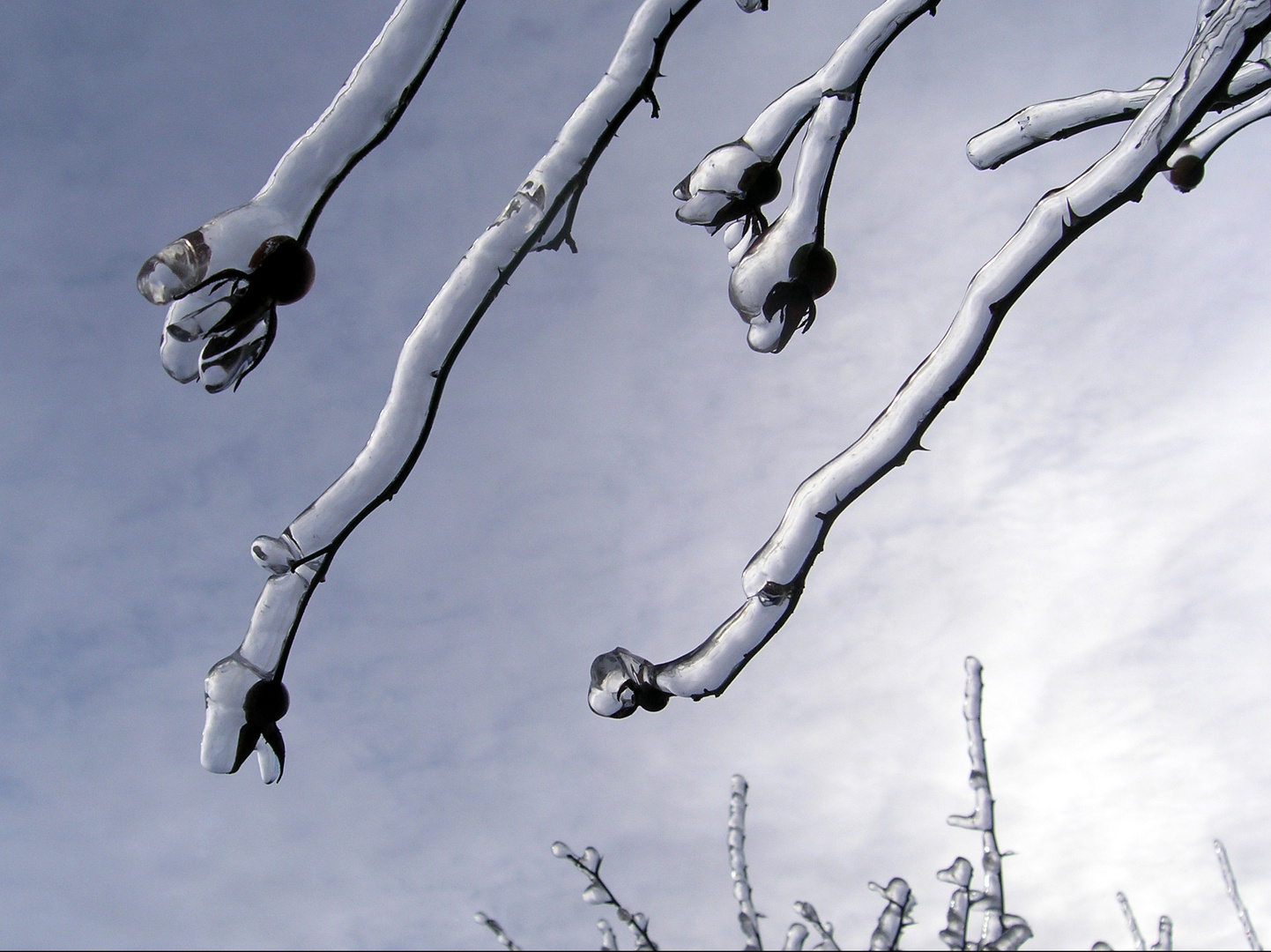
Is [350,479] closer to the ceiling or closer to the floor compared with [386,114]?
closer to the floor

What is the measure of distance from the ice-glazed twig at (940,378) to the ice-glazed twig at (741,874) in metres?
5.97

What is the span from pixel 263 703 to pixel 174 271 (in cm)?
69

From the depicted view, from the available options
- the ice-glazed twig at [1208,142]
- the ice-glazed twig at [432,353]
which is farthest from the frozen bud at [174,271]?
the ice-glazed twig at [1208,142]

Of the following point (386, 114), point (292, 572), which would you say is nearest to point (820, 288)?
point (386, 114)

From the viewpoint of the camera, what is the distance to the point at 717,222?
148 centimetres

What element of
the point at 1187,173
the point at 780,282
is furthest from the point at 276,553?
the point at 1187,173

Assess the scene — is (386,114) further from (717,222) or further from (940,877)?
(940,877)

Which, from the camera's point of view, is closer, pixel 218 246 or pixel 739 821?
pixel 218 246

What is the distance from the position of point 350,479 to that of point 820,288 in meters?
0.82

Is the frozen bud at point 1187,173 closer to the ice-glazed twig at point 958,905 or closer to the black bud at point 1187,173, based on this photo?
the black bud at point 1187,173

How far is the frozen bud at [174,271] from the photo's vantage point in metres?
1.13

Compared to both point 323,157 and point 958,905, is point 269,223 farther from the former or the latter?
point 958,905

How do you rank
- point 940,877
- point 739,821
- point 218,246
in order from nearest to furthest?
point 218,246 < point 940,877 < point 739,821

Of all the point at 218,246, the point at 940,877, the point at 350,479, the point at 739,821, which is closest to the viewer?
the point at 218,246
